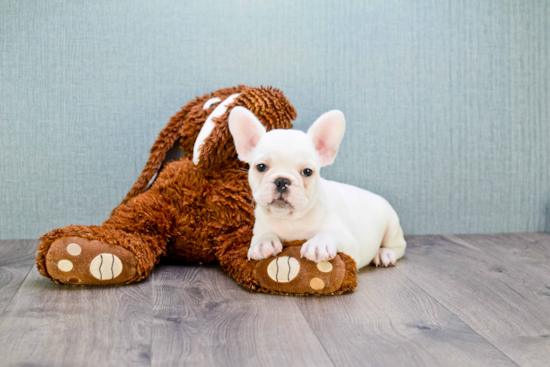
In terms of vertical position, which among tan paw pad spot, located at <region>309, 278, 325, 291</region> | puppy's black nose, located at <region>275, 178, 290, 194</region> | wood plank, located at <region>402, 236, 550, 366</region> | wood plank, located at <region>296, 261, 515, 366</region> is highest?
puppy's black nose, located at <region>275, 178, 290, 194</region>

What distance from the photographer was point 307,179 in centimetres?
130

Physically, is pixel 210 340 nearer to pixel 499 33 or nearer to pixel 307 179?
pixel 307 179

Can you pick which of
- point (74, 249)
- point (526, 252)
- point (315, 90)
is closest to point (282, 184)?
point (74, 249)

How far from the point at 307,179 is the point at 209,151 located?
41 centimetres

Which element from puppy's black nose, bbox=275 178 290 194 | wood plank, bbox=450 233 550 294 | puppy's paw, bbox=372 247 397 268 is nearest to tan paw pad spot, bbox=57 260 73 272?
puppy's black nose, bbox=275 178 290 194

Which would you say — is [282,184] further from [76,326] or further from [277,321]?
[76,326]

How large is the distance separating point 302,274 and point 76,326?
21.6 inches

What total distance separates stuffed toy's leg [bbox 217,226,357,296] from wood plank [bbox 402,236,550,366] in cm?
26

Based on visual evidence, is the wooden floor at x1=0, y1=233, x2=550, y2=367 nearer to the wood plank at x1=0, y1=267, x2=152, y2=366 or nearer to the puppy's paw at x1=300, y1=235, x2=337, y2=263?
the wood plank at x1=0, y1=267, x2=152, y2=366

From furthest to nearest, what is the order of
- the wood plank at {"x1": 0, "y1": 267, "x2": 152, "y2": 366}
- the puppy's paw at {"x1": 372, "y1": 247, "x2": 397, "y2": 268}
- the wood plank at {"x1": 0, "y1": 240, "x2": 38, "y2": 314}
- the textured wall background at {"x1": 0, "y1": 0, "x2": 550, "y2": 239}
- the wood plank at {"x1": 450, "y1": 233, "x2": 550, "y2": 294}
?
the textured wall background at {"x1": 0, "y1": 0, "x2": 550, "y2": 239}, the puppy's paw at {"x1": 372, "y1": 247, "x2": 397, "y2": 268}, the wood plank at {"x1": 450, "y1": 233, "x2": 550, "y2": 294}, the wood plank at {"x1": 0, "y1": 240, "x2": 38, "y2": 314}, the wood plank at {"x1": 0, "y1": 267, "x2": 152, "y2": 366}

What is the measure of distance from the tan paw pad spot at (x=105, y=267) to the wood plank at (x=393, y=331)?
0.50 meters

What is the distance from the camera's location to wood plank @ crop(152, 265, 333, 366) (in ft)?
3.10

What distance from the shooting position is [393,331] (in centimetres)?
108

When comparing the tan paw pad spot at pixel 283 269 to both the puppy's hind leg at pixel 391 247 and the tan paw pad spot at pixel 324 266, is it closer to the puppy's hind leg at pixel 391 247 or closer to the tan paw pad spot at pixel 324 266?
the tan paw pad spot at pixel 324 266
